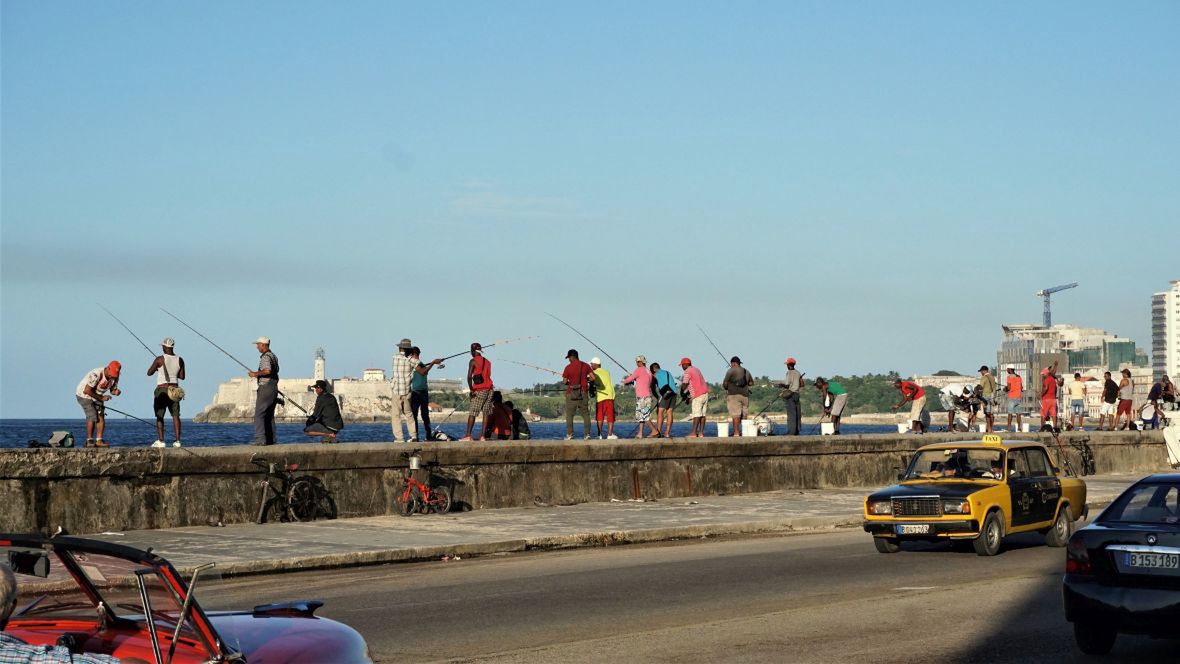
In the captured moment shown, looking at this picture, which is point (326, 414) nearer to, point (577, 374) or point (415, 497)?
point (415, 497)

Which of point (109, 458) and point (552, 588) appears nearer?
point (552, 588)

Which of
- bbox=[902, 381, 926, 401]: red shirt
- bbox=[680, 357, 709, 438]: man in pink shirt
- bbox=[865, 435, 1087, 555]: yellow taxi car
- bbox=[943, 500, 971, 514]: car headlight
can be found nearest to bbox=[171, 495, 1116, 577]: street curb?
bbox=[865, 435, 1087, 555]: yellow taxi car

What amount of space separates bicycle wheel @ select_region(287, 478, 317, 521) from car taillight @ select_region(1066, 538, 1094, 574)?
493 inches

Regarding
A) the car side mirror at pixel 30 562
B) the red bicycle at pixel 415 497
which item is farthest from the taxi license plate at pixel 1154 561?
the red bicycle at pixel 415 497

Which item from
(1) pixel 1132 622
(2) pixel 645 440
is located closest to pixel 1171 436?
(2) pixel 645 440

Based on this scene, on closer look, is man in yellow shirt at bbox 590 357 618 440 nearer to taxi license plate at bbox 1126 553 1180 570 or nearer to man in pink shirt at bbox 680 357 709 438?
man in pink shirt at bbox 680 357 709 438

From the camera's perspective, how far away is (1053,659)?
384 inches

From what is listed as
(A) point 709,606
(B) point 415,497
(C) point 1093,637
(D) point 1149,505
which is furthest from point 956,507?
(B) point 415,497

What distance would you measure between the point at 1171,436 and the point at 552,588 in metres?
28.7

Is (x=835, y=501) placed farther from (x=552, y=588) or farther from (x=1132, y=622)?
(x=1132, y=622)

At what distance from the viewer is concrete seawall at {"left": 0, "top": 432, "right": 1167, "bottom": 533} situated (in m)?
17.7

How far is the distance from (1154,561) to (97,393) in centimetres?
1663

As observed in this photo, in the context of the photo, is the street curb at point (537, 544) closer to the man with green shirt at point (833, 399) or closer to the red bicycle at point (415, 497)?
the red bicycle at point (415, 497)

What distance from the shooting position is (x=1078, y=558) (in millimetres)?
9836
